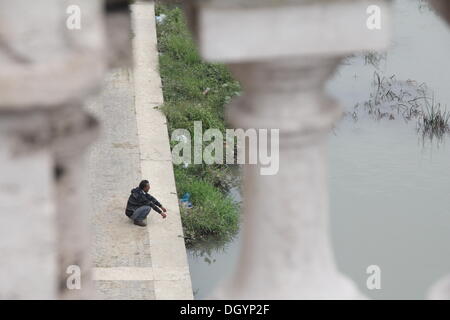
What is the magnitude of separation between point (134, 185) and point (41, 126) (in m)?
6.94

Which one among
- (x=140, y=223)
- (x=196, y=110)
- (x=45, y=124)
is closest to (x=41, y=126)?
(x=45, y=124)

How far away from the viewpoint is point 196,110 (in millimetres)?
9773

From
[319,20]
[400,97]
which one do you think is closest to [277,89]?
[319,20]

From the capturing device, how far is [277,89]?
5.35 ft

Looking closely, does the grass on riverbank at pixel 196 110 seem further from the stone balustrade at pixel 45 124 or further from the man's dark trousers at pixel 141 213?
the stone balustrade at pixel 45 124

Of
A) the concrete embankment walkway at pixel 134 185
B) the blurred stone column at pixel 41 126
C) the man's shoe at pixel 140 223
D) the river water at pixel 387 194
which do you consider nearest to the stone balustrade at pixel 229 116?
the blurred stone column at pixel 41 126

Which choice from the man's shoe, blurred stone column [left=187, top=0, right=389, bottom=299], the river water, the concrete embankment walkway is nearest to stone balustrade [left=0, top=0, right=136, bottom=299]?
blurred stone column [left=187, top=0, right=389, bottom=299]

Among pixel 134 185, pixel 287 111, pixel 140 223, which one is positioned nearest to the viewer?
pixel 287 111

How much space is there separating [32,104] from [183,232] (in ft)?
21.6

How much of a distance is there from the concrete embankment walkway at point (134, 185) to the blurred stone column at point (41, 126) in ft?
12.9

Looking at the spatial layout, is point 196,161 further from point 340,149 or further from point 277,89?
point 277,89

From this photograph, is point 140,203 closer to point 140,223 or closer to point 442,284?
point 140,223

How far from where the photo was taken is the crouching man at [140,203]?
7627 millimetres

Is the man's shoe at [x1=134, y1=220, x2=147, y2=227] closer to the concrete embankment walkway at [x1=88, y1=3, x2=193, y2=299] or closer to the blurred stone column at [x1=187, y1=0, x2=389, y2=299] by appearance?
the concrete embankment walkway at [x1=88, y1=3, x2=193, y2=299]
